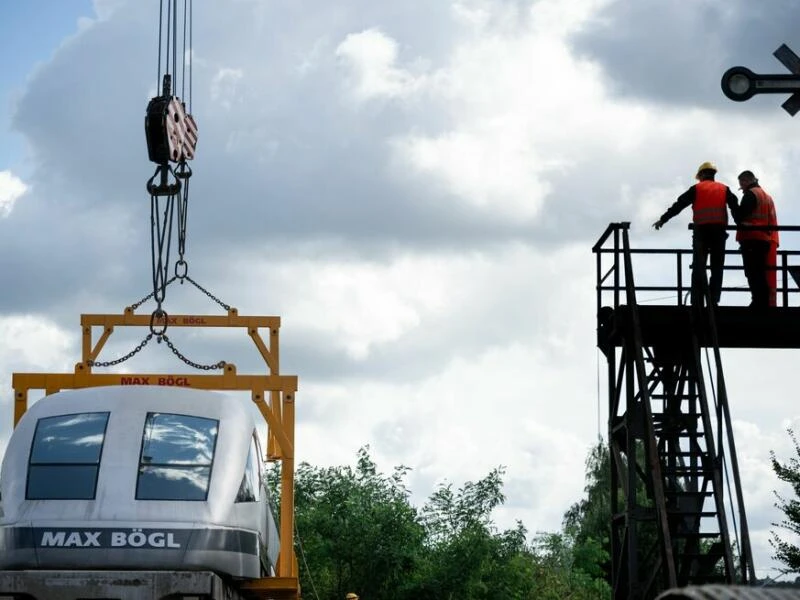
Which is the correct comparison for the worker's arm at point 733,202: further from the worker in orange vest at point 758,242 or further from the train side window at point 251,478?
the train side window at point 251,478

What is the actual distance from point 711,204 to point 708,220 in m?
0.21

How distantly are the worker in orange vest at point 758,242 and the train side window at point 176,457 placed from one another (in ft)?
31.2

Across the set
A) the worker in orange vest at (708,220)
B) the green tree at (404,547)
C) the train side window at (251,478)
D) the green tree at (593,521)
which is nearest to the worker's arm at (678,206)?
the worker in orange vest at (708,220)

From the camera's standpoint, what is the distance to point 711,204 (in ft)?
73.9

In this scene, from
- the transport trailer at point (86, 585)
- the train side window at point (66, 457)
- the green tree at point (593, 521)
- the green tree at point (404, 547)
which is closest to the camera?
the transport trailer at point (86, 585)

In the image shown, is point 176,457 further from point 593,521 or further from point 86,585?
point 593,521

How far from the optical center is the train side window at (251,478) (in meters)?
16.2

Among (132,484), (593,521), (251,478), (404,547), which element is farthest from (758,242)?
(593,521)

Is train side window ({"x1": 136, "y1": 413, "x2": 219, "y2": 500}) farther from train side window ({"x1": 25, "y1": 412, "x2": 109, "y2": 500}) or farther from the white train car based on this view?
train side window ({"x1": 25, "y1": 412, "x2": 109, "y2": 500})

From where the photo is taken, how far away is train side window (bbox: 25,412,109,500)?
15.6 meters

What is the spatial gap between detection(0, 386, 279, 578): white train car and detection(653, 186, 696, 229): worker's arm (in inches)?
323

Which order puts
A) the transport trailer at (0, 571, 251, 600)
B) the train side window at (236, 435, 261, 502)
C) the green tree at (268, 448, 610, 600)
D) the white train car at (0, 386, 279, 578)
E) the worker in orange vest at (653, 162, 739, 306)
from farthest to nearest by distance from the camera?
the green tree at (268, 448, 610, 600) < the worker in orange vest at (653, 162, 739, 306) < the train side window at (236, 435, 261, 502) < the white train car at (0, 386, 279, 578) < the transport trailer at (0, 571, 251, 600)

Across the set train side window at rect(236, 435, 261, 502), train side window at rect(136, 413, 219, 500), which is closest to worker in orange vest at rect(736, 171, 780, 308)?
train side window at rect(236, 435, 261, 502)

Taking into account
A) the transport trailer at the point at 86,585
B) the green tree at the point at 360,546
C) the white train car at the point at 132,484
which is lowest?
the transport trailer at the point at 86,585
